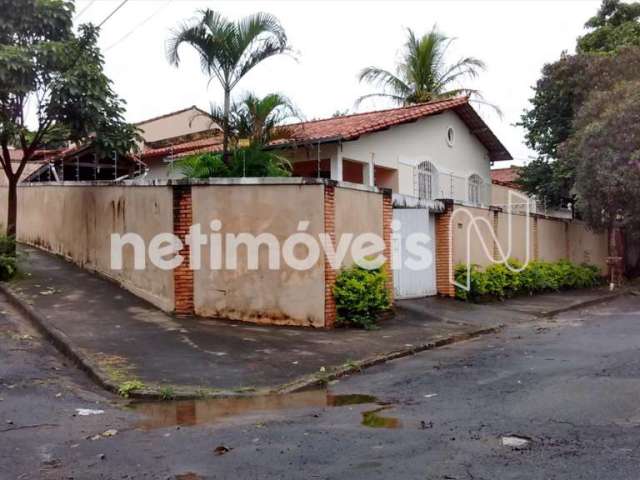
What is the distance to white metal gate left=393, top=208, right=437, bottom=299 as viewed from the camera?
13.6 metres

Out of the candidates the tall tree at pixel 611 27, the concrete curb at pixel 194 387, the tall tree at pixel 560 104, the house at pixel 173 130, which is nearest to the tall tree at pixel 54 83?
the concrete curb at pixel 194 387

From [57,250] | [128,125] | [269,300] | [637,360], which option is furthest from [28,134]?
[637,360]

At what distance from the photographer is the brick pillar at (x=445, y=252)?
14.5 meters

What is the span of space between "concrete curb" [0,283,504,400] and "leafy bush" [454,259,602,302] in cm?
377

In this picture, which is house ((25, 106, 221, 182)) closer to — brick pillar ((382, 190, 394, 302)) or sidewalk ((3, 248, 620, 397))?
sidewalk ((3, 248, 620, 397))

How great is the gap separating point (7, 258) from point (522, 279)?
479 inches

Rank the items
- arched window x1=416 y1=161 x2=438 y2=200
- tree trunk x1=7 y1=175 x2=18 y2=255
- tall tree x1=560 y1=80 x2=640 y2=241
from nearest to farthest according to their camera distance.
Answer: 1. tree trunk x1=7 y1=175 x2=18 y2=255
2. tall tree x1=560 y1=80 x2=640 y2=241
3. arched window x1=416 y1=161 x2=438 y2=200

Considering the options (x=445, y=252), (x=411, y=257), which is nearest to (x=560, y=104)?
(x=445, y=252)

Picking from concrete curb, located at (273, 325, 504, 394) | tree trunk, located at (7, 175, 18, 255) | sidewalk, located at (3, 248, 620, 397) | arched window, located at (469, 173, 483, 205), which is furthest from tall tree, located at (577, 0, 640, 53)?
tree trunk, located at (7, 175, 18, 255)

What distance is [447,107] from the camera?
1806cm

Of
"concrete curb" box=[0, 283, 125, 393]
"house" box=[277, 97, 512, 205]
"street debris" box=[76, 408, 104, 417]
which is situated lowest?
"street debris" box=[76, 408, 104, 417]

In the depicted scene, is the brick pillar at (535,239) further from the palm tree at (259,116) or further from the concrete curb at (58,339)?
the concrete curb at (58,339)

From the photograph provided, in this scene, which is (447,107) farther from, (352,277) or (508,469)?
(508,469)

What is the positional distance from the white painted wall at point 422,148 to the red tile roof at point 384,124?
34 centimetres
